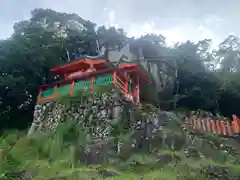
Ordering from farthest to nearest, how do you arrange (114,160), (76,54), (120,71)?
Result: 1. (76,54)
2. (120,71)
3. (114,160)

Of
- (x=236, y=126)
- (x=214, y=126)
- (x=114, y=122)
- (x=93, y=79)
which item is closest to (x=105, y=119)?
(x=114, y=122)

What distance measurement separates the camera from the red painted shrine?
48.8 ft

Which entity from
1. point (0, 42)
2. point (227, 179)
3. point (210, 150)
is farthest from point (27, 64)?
point (227, 179)

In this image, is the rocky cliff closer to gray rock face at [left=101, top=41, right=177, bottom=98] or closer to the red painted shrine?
the red painted shrine

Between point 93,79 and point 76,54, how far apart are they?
9764 millimetres

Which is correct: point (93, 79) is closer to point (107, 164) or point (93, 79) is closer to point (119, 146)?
point (119, 146)

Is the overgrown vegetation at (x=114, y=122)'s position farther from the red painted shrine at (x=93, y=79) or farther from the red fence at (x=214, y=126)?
the red painted shrine at (x=93, y=79)

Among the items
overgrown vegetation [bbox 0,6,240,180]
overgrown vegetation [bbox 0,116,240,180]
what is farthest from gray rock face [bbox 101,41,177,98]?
overgrown vegetation [bbox 0,116,240,180]

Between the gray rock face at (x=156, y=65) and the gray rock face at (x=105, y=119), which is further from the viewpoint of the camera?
the gray rock face at (x=156, y=65)

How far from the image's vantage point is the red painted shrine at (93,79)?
48.8 ft

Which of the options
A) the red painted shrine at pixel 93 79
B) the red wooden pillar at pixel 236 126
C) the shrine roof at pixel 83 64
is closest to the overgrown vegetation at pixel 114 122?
the red wooden pillar at pixel 236 126

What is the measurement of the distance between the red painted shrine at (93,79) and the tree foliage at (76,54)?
11.5 ft

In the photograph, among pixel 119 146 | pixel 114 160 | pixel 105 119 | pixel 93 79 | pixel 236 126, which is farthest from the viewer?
pixel 93 79

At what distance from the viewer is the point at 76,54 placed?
2420 cm
